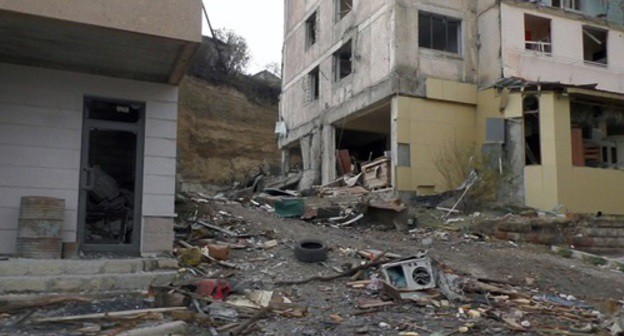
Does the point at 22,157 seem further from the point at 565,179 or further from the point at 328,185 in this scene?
the point at 565,179

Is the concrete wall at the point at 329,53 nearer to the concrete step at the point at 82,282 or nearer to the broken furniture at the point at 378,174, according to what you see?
the broken furniture at the point at 378,174

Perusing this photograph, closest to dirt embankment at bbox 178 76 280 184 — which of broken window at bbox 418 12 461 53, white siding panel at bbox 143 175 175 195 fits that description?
broken window at bbox 418 12 461 53

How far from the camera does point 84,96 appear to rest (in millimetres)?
8586

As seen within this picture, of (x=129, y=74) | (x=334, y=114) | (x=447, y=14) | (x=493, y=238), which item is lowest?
(x=493, y=238)

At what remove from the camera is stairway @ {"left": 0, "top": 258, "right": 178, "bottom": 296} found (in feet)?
22.5

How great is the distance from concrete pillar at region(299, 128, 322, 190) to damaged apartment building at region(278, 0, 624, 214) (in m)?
0.59

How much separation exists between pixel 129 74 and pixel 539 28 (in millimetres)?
16867

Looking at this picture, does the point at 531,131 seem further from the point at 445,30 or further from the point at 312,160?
the point at 312,160

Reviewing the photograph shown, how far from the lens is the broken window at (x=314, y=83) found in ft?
80.7

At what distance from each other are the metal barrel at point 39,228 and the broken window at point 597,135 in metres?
15.6

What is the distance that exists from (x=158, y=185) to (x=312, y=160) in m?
14.8

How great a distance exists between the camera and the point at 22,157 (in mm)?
8102

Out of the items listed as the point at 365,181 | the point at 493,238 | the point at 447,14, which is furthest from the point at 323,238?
the point at 447,14

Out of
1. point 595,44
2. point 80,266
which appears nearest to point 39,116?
point 80,266
